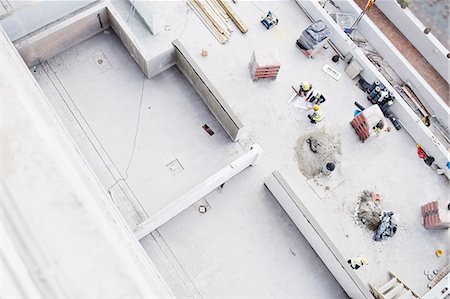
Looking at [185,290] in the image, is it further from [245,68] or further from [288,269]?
[245,68]

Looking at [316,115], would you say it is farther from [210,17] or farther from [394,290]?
[394,290]

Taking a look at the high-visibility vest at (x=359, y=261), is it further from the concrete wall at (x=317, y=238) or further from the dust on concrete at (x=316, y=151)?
the dust on concrete at (x=316, y=151)

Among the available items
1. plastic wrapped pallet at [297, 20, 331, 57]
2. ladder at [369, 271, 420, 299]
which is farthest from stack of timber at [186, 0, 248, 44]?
ladder at [369, 271, 420, 299]

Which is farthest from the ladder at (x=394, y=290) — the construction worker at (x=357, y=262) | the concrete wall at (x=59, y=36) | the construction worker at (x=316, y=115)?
the concrete wall at (x=59, y=36)

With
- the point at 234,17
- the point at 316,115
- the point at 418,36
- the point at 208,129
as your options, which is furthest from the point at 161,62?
the point at 418,36

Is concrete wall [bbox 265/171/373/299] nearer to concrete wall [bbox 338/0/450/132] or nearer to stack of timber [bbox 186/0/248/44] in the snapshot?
stack of timber [bbox 186/0/248/44]

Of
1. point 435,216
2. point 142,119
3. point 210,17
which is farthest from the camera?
point 210,17

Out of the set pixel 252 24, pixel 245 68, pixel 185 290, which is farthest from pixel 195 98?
pixel 185 290
